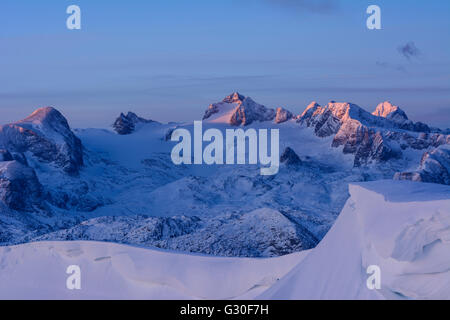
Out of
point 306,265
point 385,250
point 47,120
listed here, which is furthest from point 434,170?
point 385,250

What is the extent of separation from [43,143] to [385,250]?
143909 mm

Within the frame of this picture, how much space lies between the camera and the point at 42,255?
31.9 metres

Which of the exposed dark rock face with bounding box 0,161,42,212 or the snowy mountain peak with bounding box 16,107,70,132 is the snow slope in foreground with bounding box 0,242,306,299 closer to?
the exposed dark rock face with bounding box 0,161,42,212

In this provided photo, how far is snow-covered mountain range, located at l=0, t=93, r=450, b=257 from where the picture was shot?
2628 inches

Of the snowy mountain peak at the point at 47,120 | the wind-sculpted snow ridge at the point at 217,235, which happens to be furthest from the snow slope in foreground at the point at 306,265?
the snowy mountain peak at the point at 47,120

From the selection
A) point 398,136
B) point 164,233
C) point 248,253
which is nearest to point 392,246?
point 248,253

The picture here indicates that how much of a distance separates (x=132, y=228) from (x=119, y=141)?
133112 millimetres

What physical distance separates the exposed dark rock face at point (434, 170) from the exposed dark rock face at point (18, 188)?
2386 inches

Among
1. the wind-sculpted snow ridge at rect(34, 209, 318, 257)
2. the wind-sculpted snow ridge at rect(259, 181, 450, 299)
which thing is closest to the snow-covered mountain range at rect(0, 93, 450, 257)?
the wind-sculpted snow ridge at rect(34, 209, 318, 257)

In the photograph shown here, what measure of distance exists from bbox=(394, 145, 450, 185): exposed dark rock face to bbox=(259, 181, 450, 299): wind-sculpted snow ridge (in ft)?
300

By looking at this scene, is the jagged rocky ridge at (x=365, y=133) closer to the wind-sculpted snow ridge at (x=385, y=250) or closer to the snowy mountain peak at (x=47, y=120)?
the snowy mountain peak at (x=47, y=120)

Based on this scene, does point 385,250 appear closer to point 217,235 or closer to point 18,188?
point 217,235

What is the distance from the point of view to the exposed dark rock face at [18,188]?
106 m
